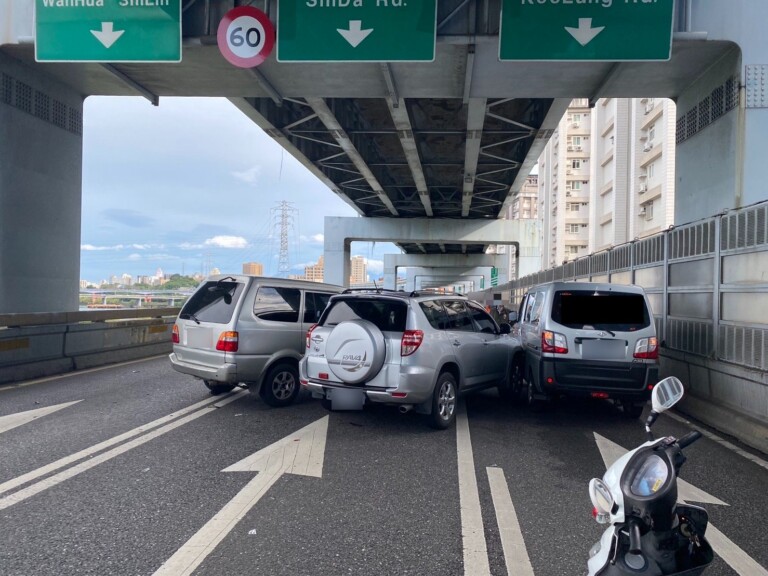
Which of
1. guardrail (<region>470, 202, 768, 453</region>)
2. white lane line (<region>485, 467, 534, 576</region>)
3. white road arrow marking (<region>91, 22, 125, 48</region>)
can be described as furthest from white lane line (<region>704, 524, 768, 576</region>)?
white road arrow marking (<region>91, 22, 125, 48</region>)

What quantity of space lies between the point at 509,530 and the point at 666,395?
182 centimetres

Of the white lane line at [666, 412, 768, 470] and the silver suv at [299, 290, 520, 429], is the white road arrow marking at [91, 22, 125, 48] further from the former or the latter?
the white lane line at [666, 412, 768, 470]

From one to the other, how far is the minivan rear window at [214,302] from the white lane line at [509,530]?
4207mm

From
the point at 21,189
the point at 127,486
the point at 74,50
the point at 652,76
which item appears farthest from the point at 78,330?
the point at 652,76

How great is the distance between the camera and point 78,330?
11078 millimetres

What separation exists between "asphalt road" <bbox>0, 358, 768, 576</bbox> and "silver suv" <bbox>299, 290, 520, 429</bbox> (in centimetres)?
48

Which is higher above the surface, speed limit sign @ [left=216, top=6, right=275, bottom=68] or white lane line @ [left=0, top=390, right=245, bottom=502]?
speed limit sign @ [left=216, top=6, right=275, bottom=68]

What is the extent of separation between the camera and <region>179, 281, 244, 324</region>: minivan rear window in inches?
293

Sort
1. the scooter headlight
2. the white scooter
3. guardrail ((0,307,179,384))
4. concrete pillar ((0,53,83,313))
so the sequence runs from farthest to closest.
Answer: concrete pillar ((0,53,83,313)) → guardrail ((0,307,179,384)) → the scooter headlight → the white scooter

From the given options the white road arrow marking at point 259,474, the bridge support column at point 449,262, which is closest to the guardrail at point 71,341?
the white road arrow marking at point 259,474

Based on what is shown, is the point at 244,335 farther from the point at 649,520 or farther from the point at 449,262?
the point at 449,262

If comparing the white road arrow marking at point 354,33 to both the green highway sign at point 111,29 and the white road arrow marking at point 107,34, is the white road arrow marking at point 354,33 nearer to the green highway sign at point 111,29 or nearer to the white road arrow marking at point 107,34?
the green highway sign at point 111,29

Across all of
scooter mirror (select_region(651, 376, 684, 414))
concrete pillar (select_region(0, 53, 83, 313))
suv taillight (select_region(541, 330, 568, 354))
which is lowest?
suv taillight (select_region(541, 330, 568, 354))

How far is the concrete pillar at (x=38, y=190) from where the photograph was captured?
34.4 feet
